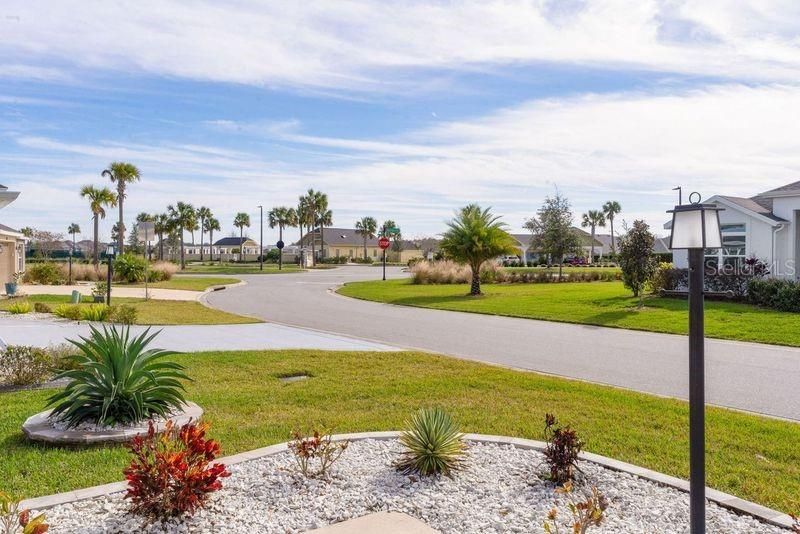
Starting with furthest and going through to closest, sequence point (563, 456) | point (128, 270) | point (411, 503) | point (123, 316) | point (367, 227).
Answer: point (367, 227), point (128, 270), point (123, 316), point (563, 456), point (411, 503)

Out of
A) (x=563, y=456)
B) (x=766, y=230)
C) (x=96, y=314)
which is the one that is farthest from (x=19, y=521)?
(x=766, y=230)

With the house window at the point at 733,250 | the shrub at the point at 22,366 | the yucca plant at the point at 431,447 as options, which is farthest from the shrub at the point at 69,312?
the house window at the point at 733,250

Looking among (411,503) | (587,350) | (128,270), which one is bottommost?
(587,350)

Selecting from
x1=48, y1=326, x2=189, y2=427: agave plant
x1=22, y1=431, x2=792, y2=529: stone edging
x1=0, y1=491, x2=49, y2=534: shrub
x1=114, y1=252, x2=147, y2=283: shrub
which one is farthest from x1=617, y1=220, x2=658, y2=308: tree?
x1=114, y1=252, x2=147, y2=283: shrub

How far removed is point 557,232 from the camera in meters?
41.1

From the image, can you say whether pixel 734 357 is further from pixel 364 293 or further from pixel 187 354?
pixel 364 293

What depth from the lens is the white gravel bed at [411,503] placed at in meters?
4.20

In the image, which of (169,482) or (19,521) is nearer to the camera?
(19,521)

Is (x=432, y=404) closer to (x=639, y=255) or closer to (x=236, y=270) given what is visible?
(x=639, y=255)

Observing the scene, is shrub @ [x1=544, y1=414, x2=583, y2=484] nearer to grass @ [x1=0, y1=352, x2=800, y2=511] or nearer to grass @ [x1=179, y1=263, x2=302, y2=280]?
grass @ [x1=0, y1=352, x2=800, y2=511]

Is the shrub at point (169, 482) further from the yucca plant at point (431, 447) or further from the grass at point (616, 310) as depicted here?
the grass at point (616, 310)

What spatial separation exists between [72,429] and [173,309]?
48.8 ft

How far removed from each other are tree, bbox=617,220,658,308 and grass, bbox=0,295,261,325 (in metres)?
12.8

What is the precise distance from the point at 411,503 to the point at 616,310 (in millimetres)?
16206
